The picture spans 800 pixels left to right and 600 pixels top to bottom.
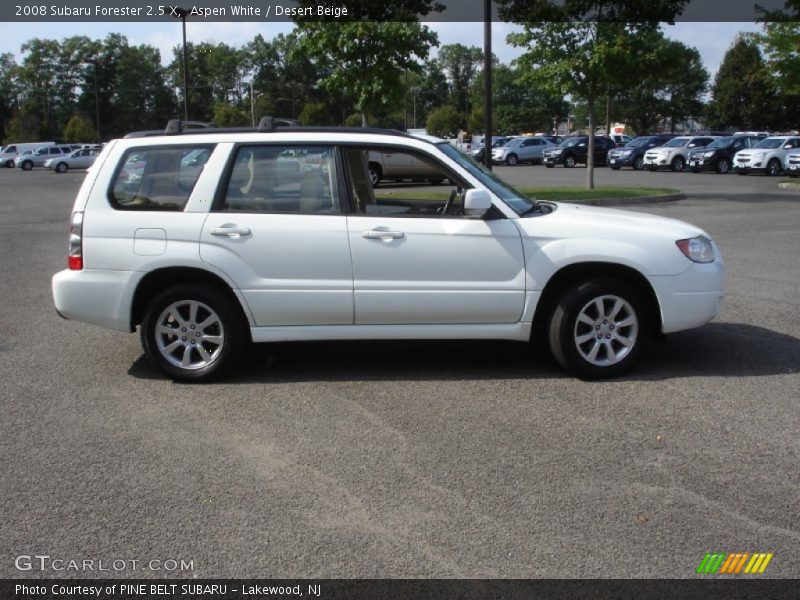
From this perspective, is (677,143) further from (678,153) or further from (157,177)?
(157,177)

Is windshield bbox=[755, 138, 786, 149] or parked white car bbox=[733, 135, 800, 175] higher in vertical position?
windshield bbox=[755, 138, 786, 149]

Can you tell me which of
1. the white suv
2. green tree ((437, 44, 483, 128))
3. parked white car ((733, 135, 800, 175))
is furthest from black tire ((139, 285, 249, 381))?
green tree ((437, 44, 483, 128))

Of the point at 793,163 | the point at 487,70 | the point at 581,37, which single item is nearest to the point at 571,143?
the point at 793,163

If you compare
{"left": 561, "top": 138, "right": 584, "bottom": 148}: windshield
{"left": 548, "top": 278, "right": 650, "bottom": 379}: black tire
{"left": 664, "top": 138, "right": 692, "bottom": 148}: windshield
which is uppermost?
{"left": 561, "top": 138, "right": 584, "bottom": 148}: windshield

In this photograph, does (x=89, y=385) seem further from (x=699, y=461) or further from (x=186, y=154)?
(x=699, y=461)

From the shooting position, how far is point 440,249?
20.6 feet

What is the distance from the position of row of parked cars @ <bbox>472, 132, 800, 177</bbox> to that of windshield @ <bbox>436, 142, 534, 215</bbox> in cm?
3116

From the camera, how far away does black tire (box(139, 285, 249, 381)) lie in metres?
6.38

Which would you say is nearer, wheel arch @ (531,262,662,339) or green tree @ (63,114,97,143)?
wheel arch @ (531,262,662,339)

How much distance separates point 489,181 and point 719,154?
35774 millimetres

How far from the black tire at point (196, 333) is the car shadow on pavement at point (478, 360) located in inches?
10.0

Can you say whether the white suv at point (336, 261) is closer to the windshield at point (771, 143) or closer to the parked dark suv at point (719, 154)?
the windshield at point (771, 143)

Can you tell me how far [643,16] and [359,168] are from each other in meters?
17.5

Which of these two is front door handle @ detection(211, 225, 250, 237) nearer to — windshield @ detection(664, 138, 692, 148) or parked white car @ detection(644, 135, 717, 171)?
parked white car @ detection(644, 135, 717, 171)
